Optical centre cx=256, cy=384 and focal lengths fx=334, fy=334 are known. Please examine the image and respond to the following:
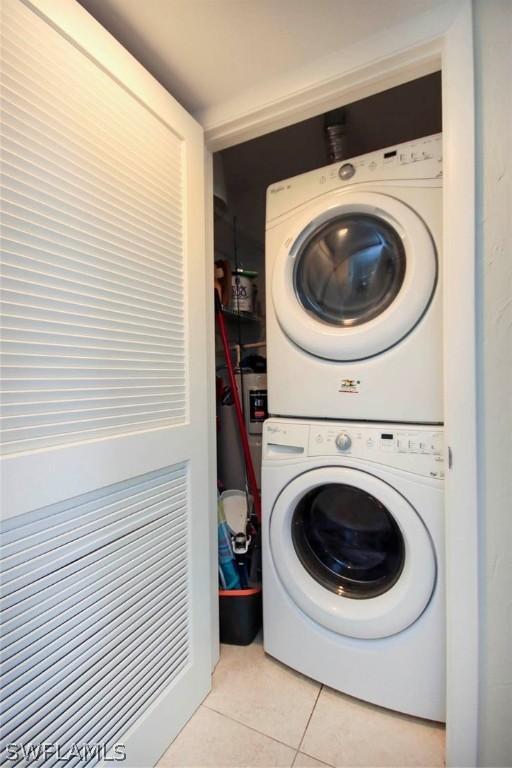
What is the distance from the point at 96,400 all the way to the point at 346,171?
1.04 meters

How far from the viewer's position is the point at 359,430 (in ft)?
3.38

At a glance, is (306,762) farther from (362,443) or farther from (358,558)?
(362,443)

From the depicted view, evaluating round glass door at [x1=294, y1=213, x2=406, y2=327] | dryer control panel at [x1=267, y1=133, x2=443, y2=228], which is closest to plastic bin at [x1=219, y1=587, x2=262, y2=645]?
round glass door at [x1=294, y1=213, x2=406, y2=327]

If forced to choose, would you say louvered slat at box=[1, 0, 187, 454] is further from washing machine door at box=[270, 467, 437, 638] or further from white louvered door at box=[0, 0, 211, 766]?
washing machine door at box=[270, 467, 437, 638]

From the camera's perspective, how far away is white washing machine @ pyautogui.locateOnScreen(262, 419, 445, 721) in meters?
0.93

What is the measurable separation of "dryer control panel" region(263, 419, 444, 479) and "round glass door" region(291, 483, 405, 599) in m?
0.13

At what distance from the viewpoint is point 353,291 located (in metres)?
1.13

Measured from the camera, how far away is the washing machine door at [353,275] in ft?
3.15

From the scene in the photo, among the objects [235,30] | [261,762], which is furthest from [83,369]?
[261,762]

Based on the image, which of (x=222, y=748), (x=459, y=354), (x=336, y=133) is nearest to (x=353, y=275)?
(x=459, y=354)

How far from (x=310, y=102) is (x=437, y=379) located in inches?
37.3

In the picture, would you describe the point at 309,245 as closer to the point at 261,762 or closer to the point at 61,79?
the point at 61,79

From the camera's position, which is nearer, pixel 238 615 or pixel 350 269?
pixel 350 269

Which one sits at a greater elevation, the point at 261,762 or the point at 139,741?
the point at 139,741
